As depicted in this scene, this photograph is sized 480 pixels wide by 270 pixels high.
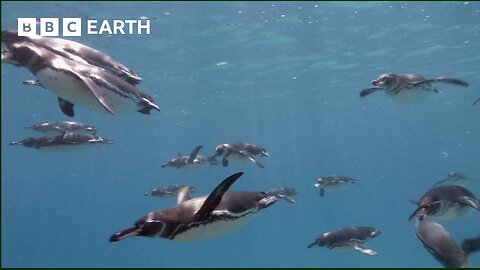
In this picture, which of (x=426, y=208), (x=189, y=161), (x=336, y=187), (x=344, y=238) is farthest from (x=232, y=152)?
(x=426, y=208)

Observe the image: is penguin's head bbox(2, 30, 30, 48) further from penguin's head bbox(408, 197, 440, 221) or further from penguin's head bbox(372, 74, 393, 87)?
penguin's head bbox(372, 74, 393, 87)

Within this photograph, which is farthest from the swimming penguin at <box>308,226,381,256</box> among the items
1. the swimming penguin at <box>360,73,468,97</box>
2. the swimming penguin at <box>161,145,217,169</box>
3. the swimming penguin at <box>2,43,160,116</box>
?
the swimming penguin at <box>2,43,160,116</box>

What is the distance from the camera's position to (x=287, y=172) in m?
137

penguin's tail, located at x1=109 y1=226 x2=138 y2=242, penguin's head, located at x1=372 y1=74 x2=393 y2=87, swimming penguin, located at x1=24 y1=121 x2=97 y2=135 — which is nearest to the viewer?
penguin's tail, located at x1=109 y1=226 x2=138 y2=242

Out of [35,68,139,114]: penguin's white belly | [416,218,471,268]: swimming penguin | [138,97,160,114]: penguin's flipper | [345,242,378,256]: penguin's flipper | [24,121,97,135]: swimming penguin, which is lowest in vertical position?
[345,242,378,256]: penguin's flipper

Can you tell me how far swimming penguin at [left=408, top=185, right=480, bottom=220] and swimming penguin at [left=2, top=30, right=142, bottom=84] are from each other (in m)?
4.14

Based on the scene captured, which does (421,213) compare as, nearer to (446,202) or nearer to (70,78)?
(446,202)

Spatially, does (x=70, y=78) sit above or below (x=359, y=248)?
above

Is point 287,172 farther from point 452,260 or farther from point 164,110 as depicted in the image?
point 452,260

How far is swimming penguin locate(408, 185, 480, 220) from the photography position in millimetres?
5648

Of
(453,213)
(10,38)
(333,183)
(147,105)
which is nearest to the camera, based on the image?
(10,38)

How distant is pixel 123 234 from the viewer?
348cm

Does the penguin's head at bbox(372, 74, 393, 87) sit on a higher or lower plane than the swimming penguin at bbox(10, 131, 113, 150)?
higher

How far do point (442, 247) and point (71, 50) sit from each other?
195 inches
